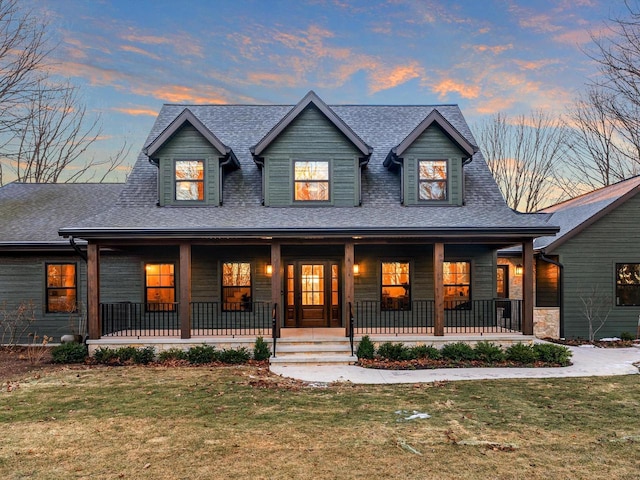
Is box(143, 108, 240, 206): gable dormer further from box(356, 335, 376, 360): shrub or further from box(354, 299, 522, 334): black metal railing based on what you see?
box(356, 335, 376, 360): shrub

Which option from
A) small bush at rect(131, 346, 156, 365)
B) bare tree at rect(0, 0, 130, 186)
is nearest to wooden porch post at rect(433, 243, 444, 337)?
small bush at rect(131, 346, 156, 365)

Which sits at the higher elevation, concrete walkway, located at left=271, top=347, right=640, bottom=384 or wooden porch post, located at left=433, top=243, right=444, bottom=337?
wooden porch post, located at left=433, top=243, right=444, bottom=337

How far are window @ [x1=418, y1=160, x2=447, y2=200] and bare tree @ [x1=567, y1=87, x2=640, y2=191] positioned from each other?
1725 centimetres

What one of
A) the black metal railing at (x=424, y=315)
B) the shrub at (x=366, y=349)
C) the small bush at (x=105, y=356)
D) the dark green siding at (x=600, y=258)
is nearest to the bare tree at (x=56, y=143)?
the small bush at (x=105, y=356)

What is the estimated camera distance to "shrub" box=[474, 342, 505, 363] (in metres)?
9.91

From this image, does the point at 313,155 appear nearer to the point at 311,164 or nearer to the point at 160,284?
the point at 311,164

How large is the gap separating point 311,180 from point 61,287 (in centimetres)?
846

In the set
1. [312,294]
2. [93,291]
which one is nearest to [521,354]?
[312,294]

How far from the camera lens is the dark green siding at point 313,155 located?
12.2 metres

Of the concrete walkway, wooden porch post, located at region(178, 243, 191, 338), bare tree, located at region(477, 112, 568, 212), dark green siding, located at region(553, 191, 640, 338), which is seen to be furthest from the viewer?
bare tree, located at region(477, 112, 568, 212)

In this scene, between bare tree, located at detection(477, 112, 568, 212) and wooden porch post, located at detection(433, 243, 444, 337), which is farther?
bare tree, located at detection(477, 112, 568, 212)

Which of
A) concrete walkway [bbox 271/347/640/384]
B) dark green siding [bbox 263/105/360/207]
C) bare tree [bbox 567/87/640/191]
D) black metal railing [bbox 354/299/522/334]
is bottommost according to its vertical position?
concrete walkway [bbox 271/347/640/384]

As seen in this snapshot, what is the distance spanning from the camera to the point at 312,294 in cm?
1262

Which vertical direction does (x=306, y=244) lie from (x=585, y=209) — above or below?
below
